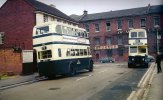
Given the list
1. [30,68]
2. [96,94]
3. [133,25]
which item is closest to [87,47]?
[30,68]

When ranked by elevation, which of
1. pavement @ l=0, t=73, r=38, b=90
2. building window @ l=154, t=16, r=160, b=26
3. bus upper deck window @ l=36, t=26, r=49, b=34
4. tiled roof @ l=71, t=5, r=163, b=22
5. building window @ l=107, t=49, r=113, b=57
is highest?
tiled roof @ l=71, t=5, r=163, b=22

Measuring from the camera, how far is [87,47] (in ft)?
91.8

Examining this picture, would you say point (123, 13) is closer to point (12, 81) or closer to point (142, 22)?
point (142, 22)

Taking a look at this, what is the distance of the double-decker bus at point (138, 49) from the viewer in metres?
30.9

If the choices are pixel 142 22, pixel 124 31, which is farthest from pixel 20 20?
pixel 142 22

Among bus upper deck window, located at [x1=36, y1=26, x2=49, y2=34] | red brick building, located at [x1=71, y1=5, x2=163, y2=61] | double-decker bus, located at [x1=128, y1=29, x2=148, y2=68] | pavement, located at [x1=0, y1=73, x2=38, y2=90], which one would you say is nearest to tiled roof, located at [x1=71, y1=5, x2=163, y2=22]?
red brick building, located at [x1=71, y1=5, x2=163, y2=61]

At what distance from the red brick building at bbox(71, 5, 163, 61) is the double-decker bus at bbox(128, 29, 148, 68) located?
23847 millimetres

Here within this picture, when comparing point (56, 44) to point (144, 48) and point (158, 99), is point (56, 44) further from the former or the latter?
point (144, 48)

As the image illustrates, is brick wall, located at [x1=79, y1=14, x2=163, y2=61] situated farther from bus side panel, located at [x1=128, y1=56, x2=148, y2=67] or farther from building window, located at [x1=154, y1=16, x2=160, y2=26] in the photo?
bus side panel, located at [x1=128, y1=56, x2=148, y2=67]

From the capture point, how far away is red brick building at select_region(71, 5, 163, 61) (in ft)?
181

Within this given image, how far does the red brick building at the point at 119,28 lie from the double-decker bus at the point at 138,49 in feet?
78.2

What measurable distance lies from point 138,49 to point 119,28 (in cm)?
2782

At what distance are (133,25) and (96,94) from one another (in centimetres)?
4649

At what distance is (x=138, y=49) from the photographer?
3114 centimetres
